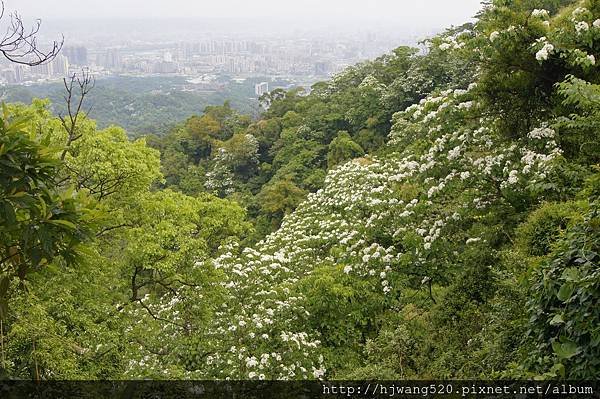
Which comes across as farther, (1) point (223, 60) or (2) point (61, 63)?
(1) point (223, 60)

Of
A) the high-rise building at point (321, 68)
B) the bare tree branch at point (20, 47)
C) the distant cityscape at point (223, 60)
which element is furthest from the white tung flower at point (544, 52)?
the high-rise building at point (321, 68)

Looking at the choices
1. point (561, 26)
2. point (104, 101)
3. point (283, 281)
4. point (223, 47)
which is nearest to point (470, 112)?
point (561, 26)

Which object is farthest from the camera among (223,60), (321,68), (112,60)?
(223,60)

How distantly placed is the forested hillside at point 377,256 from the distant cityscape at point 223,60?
279 ft

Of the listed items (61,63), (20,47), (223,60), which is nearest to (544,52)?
(20,47)

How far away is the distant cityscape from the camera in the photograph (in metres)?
107

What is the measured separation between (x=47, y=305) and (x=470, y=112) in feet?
23.5

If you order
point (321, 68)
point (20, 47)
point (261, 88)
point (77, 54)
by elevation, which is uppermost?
point (20, 47)

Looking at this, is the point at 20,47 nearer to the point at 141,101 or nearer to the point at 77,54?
the point at 141,101

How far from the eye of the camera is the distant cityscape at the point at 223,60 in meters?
107

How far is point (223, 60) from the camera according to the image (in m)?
150

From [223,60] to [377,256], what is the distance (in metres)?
147

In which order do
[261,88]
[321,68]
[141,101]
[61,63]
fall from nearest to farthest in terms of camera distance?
[61,63]
[141,101]
[261,88]
[321,68]

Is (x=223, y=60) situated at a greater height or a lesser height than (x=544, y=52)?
lesser
